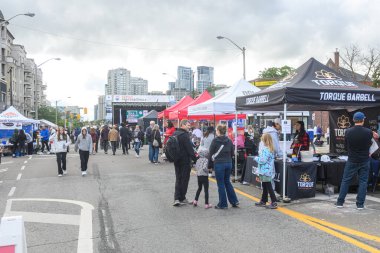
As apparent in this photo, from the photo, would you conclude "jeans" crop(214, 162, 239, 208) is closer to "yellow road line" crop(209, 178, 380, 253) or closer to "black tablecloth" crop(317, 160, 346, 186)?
"yellow road line" crop(209, 178, 380, 253)

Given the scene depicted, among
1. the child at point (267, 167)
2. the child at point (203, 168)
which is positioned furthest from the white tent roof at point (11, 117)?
the child at point (267, 167)

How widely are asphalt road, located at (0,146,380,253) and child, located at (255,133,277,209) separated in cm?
32

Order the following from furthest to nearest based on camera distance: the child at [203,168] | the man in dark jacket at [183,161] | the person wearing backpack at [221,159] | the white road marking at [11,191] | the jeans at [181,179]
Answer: the white road marking at [11,191] < the jeans at [181,179] < the man in dark jacket at [183,161] < the child at [203,168] < the person wearing backpack at [221,159]

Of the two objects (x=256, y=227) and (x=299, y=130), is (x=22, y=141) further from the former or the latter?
(x=256, y=227)

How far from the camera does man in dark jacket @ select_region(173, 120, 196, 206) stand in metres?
8.06

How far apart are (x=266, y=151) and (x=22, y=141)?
738 inches

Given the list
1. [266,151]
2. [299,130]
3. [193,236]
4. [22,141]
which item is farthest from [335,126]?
[22,141]

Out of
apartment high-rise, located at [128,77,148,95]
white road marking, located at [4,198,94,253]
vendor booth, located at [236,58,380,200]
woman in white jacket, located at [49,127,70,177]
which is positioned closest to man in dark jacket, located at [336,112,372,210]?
vendor booth, located at [236,58,380,200]

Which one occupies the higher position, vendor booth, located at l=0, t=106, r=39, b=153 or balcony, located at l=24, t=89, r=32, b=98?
balcony, located at l=24, t=89, r=32, b=98

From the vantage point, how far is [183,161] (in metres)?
8.15

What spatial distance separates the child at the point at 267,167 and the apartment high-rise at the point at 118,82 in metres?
104

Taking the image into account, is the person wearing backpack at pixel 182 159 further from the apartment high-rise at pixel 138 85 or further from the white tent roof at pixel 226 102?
the apartment high-rise at pixel 138 85

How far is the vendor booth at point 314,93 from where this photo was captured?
8.39m

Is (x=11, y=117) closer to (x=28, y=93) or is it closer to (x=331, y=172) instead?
(x=331, y=172)
